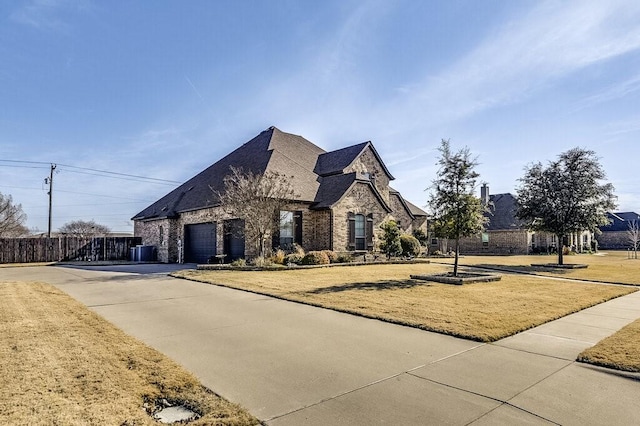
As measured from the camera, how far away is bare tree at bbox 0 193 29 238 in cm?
3859

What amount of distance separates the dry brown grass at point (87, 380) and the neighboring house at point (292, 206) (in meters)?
14.9

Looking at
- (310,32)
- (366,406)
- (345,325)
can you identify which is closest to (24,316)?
(345,325)

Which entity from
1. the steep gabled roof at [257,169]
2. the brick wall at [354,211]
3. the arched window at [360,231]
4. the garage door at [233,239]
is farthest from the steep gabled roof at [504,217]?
the garage door at [233,239]

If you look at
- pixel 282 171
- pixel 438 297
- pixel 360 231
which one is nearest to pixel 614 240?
pixel 360 231

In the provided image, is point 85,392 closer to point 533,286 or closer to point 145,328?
point 145,328

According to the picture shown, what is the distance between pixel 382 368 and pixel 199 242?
22584 mm

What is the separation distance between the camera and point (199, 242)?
25797mm

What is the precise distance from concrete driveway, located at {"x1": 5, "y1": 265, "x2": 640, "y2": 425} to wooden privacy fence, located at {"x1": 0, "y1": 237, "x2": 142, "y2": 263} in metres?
24.7

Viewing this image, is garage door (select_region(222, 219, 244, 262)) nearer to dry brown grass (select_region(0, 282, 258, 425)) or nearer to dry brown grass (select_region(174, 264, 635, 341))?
dry brown grass (select_region(174, 264, 635, 341))

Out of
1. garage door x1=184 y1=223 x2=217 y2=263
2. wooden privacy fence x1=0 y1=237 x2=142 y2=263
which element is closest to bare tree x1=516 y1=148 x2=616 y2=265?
garage door x1=184 y1=223 x2=217 y2=263

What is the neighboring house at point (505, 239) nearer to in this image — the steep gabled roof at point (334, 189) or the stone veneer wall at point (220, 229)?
the steep gabled roof at point (334, 189)

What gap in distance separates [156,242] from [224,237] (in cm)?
910

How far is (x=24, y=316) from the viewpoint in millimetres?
7691

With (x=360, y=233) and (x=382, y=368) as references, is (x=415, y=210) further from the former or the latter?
(x=382, y=368)
